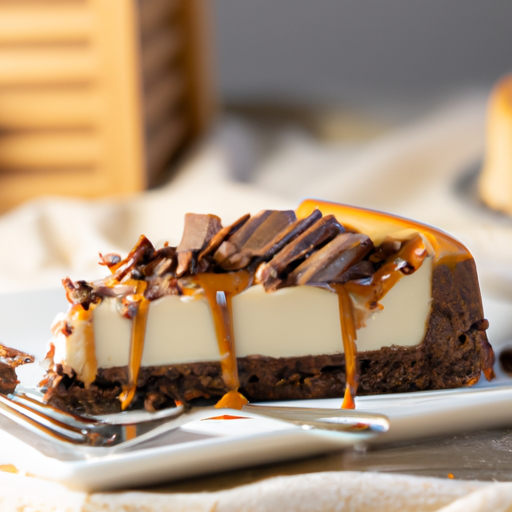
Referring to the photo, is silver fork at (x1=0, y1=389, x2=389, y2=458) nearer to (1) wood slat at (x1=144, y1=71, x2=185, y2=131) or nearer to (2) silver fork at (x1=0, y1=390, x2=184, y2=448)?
(2) silver fork at (x1=0, y1=390, x2=184, y2=448)

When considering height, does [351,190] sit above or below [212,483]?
above

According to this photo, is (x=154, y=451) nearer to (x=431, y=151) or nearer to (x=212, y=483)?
(x=212, y=483)

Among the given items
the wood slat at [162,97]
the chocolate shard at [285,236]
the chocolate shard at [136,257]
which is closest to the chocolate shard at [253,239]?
the chocolate shard at [285,236]

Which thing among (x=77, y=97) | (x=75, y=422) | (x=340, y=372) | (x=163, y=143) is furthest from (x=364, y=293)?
(x=163, y=143)

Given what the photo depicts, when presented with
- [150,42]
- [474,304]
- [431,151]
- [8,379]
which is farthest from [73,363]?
[431,151]

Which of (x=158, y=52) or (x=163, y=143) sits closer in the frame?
(x=158, y=52)

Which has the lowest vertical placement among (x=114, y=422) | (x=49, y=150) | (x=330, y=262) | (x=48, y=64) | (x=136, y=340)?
(x=114, y=422)

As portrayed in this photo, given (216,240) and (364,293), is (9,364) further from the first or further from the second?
(364,293)

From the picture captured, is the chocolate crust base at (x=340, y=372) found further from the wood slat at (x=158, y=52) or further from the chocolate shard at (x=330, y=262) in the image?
the wood slat at (x=158, y=52)
